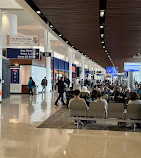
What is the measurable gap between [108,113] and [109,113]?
3 cm

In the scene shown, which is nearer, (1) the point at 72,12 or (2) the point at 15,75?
(1) the point at 72,12

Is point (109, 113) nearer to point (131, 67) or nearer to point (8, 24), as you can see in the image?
point (8, 24)

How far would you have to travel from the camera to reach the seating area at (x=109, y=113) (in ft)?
27.2

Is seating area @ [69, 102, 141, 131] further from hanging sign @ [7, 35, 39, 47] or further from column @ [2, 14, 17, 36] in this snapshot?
column @ [2, 14, 17, 36]

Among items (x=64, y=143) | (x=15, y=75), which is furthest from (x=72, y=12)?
(x=15, y=75)

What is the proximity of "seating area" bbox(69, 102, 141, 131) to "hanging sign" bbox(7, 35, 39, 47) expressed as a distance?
27.3ft

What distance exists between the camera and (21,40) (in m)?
16.0

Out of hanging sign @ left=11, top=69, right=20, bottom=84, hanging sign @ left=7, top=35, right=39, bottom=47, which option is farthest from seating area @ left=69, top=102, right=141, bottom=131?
hanging sign @ left=11, top=69, right=20, bottom=84

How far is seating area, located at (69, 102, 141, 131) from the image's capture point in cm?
830

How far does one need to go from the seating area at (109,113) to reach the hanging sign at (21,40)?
27.3 ft

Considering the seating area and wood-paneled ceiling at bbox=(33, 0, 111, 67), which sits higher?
wood-paneled ceiling at bbox=(33, 0, 111, 67)

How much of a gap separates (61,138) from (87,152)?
1400 millimetres

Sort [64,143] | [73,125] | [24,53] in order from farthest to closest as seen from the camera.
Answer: [24,53], [73,125], [64,143]

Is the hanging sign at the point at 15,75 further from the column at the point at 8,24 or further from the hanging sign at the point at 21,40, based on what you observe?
the hanging sign at the point at 21,40
